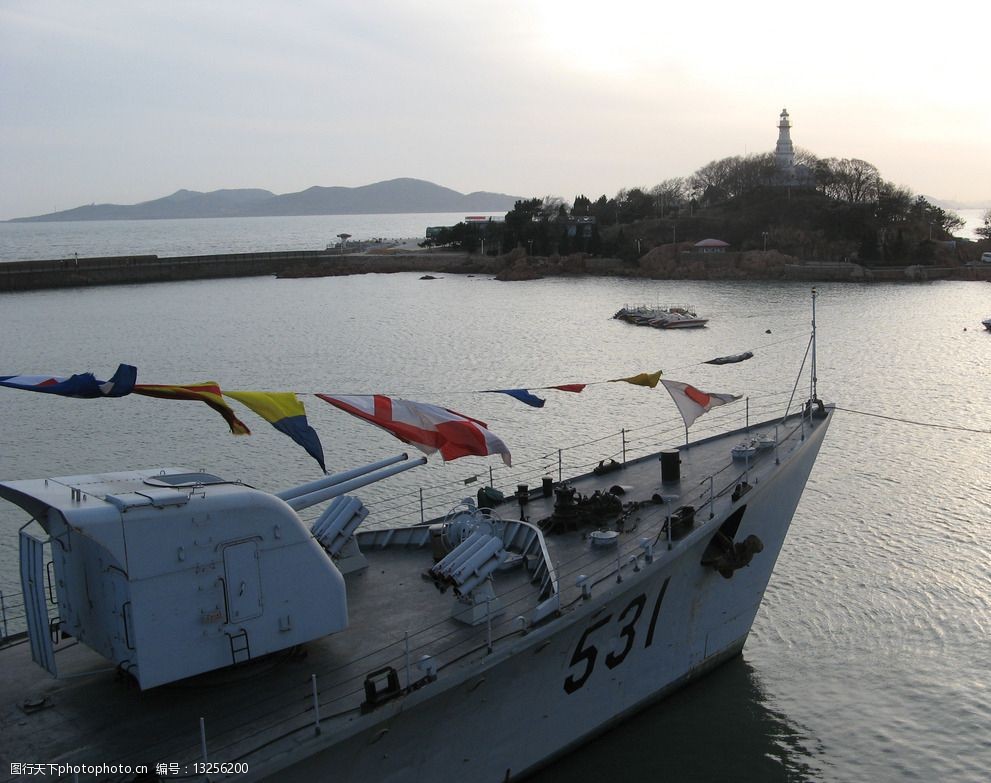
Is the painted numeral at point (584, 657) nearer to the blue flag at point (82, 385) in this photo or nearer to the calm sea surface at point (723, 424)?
the calm sea surface at point (723, 424)

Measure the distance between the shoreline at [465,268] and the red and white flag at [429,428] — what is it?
3327 inches

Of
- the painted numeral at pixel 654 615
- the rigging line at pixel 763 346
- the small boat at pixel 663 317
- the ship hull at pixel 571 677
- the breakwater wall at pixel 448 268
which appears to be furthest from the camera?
the breakwater wall at pixel 448 268

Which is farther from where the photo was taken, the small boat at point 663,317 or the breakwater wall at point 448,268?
the breakwater wall at point 448,268

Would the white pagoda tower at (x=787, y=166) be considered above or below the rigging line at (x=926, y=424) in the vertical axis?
above

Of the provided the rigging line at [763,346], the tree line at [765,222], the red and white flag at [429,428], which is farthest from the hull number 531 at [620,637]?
the tree line at [765,222]

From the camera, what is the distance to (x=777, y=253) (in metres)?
96.2

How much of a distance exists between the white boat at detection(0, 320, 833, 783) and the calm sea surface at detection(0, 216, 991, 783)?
190 cm

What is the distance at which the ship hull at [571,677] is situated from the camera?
389 inches

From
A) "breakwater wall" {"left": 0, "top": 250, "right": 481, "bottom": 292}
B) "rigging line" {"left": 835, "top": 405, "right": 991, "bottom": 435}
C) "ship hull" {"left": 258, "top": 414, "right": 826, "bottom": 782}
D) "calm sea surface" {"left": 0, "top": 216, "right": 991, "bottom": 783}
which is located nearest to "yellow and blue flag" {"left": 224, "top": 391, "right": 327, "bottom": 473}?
Answer: "ship hull" {"left": 258, "top": 414, "right": 826, "bottom": 782}

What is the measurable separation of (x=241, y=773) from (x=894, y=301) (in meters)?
73.9

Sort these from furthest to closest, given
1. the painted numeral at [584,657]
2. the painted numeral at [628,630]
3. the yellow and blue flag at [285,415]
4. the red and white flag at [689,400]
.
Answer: the red and white flag at [689,400], the painted numeral at [628,630], the painted numeral at [584,657], the yellow and blue flag at [285,415]

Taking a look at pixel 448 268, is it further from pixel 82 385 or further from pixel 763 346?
pixel 82 385

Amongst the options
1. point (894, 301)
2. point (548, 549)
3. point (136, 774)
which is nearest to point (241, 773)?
point (136, 774)

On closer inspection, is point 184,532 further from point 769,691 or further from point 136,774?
point 769,691
